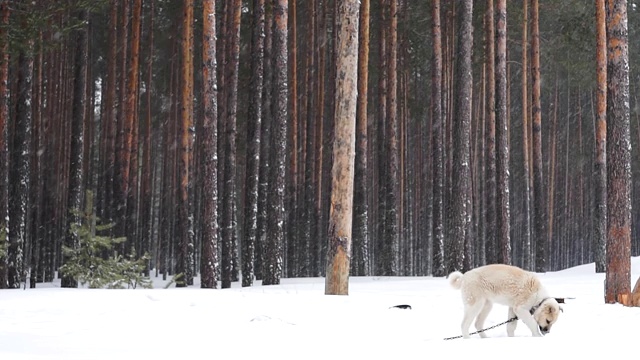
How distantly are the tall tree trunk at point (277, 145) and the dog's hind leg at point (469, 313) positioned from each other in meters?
8.79

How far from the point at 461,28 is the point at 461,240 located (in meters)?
5.25

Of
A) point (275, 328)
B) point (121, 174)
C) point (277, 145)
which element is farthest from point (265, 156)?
point (275, 328)

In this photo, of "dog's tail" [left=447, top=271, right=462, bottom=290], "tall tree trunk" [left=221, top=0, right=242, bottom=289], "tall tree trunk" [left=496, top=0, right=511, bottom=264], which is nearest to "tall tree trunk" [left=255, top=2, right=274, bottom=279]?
"tall tree trunk" [left=221, top=0, right=242, bottom=289]

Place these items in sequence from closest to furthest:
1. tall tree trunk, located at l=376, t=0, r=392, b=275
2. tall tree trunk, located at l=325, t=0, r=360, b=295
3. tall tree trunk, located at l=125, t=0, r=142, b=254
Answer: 1. tall tree trunk, located at l=325, t=0, r=360, b=295
2. tall tree trunk, located at l=376, t=0, r=392, b=275
3. tall tree trunk, located at l=125, t=0, r=142, b=254

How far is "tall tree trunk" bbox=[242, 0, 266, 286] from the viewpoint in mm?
17516

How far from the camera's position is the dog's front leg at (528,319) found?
7090mm

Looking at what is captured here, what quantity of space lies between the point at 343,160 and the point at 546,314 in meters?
5.43

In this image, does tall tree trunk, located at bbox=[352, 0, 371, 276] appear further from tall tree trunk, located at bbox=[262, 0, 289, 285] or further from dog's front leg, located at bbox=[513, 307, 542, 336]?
dog's front leg, located at bbox=[513, 307, 542, 336]

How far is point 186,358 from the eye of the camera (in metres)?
5.71

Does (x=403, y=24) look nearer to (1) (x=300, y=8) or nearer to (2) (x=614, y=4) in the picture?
(1) (x=300, y=8)

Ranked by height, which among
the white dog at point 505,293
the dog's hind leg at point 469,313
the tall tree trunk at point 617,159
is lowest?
the dog's hind leg at point 469,313

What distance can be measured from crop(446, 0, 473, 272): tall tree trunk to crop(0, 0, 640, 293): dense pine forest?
4 centimetres

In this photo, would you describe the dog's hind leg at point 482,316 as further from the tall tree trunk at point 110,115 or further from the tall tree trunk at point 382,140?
the tall tree trunk at point 110,115

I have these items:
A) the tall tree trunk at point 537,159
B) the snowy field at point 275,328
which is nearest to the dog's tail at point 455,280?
the snowy field at point 275,328
